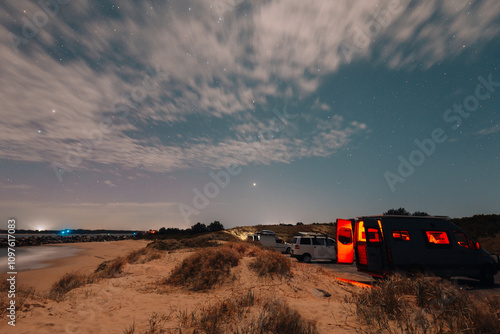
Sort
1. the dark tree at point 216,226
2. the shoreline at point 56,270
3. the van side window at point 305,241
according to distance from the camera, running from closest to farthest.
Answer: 1. the shoreline at point 56,270
2. the van side window at point 305,241
3. the dark tree at point 216,226

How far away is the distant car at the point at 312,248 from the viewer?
17594 mm

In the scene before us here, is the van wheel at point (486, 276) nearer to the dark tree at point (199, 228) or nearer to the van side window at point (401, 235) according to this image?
the van side window at point (401, 235)

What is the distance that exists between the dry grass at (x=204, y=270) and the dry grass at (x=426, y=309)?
6.18 m

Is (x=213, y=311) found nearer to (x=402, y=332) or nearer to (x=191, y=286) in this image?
(x=402, y=332)

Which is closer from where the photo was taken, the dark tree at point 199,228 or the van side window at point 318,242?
the van side window at point 318,242

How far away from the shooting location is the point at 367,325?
4727mm

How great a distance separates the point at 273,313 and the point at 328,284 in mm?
5723

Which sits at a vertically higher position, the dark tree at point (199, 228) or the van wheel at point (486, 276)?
the dark tree at point (199, 228)

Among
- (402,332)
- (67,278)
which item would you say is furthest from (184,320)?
(67,278)

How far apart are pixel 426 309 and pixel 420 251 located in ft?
19.3

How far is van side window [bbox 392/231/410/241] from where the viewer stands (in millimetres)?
9620

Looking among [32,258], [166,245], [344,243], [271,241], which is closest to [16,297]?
[344,243]

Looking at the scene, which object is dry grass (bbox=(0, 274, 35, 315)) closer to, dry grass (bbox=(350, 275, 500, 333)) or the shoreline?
the shoreline

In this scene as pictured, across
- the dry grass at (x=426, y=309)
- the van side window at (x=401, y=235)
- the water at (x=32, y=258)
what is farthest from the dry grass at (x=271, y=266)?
the water at (x=32, y=258)
